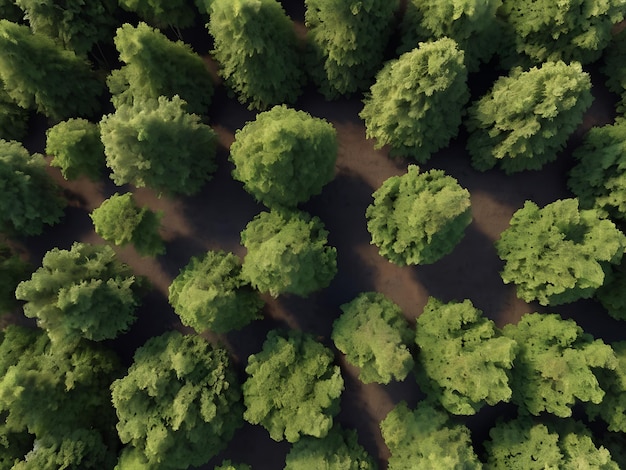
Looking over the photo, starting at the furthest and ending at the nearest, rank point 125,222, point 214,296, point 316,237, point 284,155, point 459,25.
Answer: point 316,237, point 125,222, point 459,25, point 214,296, point 284,155

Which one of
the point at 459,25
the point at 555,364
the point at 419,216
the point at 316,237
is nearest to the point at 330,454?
the point at 316,237

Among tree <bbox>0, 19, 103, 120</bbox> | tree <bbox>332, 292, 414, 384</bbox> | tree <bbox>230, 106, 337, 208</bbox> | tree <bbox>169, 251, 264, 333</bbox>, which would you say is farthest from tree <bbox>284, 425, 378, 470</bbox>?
tree <bbox>0, 19, 103, 120</bbox>

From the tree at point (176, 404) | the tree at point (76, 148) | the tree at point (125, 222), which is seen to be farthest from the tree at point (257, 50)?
the tree at point (176, 404)

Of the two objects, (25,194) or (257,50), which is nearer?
(257,50)

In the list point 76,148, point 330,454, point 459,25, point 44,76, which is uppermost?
point 459,25

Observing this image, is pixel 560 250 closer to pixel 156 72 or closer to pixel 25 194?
pixel 156 72

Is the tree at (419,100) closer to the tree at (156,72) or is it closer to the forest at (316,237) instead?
the forest at (316,237)
